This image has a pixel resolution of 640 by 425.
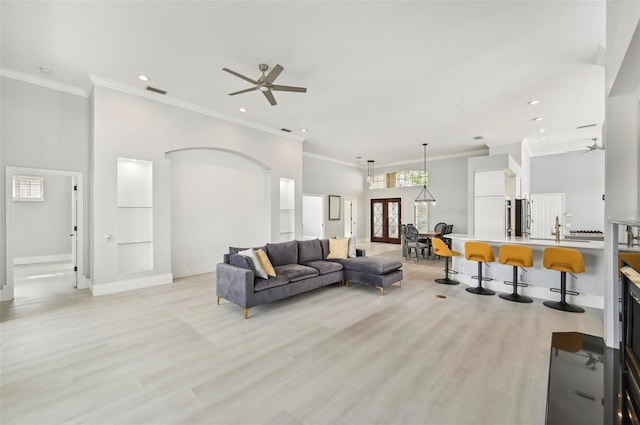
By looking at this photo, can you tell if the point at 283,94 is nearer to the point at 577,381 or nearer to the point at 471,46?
the point at 471,46

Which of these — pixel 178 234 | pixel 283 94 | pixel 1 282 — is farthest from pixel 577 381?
pixel 1 282

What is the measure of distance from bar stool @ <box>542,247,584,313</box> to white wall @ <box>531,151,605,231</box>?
256 inches

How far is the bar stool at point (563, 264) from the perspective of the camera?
3847mm

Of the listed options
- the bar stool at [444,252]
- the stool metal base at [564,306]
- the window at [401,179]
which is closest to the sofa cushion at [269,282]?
the bar stool at [444,252]

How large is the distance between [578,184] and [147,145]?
12051 millimetres

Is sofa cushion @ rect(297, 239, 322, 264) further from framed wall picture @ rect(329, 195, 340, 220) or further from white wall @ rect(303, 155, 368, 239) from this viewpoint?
framed wall picture @ rect(329, 195, 340, 220)

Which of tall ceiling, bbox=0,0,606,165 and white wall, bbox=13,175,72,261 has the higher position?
tall ceiling, bbox=0,0,606,165

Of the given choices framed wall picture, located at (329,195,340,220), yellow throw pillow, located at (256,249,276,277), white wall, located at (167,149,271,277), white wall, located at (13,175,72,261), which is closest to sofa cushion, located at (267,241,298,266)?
yellow throw pillow, located at (256,249,276,277)

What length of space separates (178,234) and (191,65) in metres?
3.34

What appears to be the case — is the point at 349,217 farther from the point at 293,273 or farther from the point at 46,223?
the point at 46,223

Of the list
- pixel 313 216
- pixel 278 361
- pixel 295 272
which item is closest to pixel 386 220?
pixel 313 216

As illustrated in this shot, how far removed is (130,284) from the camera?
4.79 meters

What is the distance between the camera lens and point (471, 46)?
11.0 ft

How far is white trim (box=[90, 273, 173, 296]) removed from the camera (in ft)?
→ 14.7
